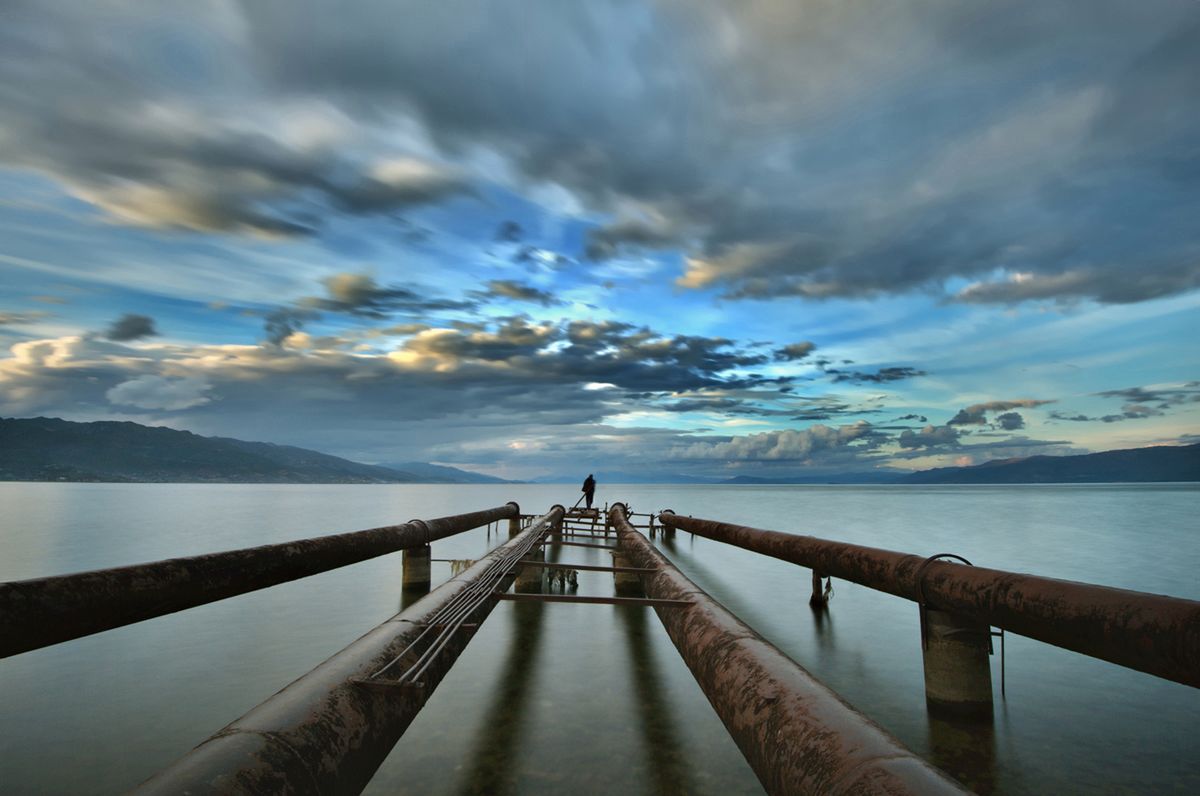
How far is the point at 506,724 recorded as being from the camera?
6.66m

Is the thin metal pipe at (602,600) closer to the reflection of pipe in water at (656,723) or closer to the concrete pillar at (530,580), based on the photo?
the reflection of pipe in water at (656,723)

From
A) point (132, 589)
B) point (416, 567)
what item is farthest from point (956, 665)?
point (416, 567)

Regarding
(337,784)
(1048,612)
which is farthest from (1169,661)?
(337,784)

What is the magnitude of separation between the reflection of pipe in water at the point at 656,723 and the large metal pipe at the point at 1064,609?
122 inches

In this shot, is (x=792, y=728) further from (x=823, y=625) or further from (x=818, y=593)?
(x=818, y=593)

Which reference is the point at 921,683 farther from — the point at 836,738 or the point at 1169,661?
the point at 836,738

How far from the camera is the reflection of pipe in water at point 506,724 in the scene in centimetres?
519

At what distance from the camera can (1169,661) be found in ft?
11.9

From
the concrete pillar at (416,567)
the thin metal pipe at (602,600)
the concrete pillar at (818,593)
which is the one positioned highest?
the thin metal pipe at (602,600)

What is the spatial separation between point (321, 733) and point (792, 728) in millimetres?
2129

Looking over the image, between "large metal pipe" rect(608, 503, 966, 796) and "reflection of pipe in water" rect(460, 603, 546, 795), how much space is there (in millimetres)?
2188

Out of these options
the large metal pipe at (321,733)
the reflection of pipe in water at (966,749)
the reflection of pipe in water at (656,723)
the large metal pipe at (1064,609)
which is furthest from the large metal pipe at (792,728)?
the reflection of pipe in water at (966,749)

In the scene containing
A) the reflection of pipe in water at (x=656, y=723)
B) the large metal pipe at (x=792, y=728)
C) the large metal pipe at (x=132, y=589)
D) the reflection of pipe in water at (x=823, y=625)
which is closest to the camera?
the large metal pipe at (x=792, y=728)

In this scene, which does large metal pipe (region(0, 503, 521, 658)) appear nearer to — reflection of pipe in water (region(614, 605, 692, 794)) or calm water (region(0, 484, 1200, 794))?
calm water (region(0, 484, 1200, 794))
